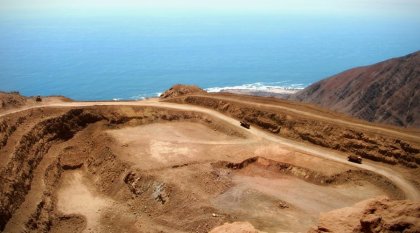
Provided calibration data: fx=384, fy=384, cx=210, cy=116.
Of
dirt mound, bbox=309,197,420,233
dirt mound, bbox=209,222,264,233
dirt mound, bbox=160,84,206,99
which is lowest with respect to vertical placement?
dirt mound, bbox=209,222,264,233

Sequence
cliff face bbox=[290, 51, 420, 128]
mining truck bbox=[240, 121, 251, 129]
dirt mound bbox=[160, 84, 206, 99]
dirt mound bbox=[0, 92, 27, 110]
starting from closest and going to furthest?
mining truck bbox=[240, 121, 251, 129]
dirt mound bbox=[0, 92, 27, 110]
dirt mound bbox=[160, 84, 206, 99]
cliff face bbox=[290, 51, 420, 128]

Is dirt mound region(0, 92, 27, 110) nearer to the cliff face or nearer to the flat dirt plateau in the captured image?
the flat dirt plateau

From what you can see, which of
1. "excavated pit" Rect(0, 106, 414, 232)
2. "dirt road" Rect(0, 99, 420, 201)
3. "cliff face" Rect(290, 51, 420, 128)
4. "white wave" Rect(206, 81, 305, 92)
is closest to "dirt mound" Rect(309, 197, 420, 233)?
"excavated pit" Rect(0, 106, 414, 232)

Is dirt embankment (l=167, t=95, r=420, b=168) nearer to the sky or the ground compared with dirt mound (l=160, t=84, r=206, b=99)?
nearer to the ground

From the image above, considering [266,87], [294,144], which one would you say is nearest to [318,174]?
[294,144]

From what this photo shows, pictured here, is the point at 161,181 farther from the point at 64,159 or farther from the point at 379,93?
the point at 379,93

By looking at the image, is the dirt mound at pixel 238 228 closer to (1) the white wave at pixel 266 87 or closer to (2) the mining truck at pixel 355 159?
(2) the mining truck at pixel 355 159

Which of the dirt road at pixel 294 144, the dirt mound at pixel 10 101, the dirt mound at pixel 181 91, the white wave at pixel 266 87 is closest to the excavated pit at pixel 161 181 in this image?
the dirt road at pixel 294 144
